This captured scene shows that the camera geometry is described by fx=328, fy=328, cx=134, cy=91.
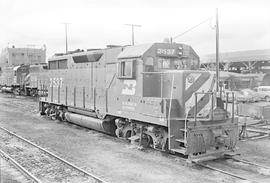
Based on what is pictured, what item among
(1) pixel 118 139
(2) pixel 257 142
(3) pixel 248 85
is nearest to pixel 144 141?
(1) pixel 118 139

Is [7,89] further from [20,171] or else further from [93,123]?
[20,171]

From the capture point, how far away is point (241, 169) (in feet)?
26.2

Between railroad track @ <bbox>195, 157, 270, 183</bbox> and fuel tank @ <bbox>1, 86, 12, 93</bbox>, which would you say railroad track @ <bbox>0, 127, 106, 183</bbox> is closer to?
railroad track @ <bbox>195, 157, 270, 183</bbox>

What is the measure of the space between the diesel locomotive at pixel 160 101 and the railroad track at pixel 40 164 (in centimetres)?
247

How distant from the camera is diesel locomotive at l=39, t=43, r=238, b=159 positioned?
857cm

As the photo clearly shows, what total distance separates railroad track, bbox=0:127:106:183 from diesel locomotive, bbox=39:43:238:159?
2.47 meters

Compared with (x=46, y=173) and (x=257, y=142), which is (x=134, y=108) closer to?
(x=46, y=173)

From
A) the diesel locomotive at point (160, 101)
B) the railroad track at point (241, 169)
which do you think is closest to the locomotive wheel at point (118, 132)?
the diesel locomotive at point (160, 101)

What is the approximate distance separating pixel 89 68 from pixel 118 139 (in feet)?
11.0

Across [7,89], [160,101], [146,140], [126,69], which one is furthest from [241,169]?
[7,89]

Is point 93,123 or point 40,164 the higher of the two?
point 93,123

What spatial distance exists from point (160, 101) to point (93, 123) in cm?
462

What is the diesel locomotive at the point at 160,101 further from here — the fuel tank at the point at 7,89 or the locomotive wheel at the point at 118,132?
the fuel tank at the point at 7,89

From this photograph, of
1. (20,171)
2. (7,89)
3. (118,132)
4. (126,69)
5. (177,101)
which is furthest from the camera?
(7,89)
